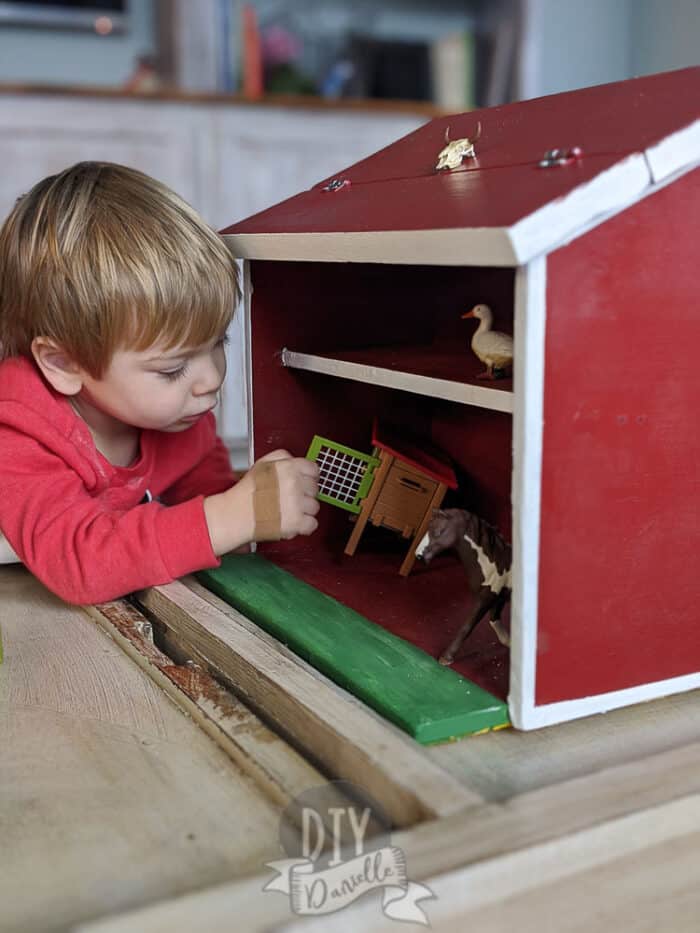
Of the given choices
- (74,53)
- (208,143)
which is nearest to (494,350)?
(208,143)

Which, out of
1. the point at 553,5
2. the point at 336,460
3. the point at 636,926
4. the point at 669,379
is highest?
the point at 553,5

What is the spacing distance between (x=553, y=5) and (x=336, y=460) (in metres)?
3.17

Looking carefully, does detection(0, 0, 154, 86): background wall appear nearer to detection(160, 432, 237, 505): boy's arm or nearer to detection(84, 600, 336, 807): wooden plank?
detection(160, 432, 237, 505): boy's arm

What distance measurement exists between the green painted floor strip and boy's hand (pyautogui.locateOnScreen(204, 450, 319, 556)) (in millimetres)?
56

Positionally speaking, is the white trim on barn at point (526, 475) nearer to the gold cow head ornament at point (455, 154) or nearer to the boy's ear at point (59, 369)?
the gold cow head ornament at point (455, 154)

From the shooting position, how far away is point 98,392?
1061 mm

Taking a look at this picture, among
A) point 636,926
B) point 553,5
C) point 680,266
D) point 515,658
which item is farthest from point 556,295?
point 553,5

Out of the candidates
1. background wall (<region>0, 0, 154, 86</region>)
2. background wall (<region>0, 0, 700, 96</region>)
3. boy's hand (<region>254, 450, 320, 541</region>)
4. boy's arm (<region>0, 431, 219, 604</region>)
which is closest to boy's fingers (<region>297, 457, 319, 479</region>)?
boy's hand (<region>254, 450, 320, 541</region>)

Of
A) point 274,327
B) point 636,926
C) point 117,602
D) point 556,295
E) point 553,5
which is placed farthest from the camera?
point 553,5

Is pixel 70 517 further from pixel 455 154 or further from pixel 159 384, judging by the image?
pixel 455 154

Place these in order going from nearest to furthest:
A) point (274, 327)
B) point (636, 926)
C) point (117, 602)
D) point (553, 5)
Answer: point (636, 926), point (117, 602), point (274, 327), point (553, 5)

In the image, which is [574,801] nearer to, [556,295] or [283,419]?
[556,295]

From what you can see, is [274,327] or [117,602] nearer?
[117,602]

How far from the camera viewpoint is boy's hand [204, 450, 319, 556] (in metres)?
0.97
